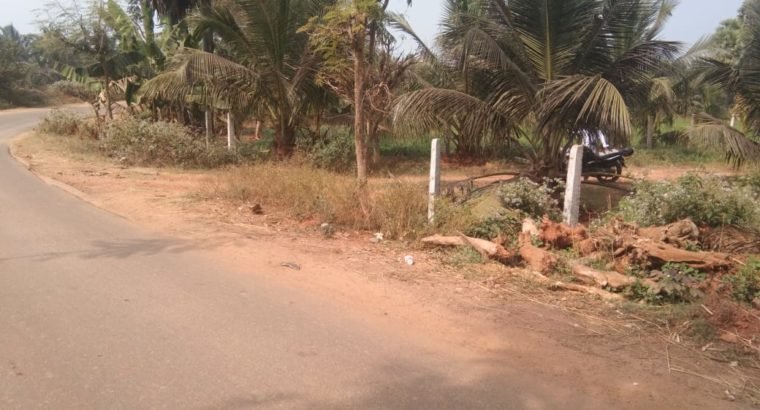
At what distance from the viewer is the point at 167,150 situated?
1482 cm

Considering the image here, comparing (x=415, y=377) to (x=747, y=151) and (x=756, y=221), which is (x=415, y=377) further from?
(x=747, y=151)

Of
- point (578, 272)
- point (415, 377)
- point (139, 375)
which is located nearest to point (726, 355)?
point (578, 272)

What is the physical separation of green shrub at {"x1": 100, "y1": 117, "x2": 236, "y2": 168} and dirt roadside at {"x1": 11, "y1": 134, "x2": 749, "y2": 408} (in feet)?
21.9

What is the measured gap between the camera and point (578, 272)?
5.41 metres

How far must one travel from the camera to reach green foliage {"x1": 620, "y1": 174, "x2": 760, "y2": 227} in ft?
22.0

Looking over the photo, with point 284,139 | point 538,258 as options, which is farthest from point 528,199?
point 284,139

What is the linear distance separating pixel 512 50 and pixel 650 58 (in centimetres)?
225

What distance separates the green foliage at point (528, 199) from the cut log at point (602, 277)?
2.37m

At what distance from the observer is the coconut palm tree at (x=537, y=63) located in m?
9.34

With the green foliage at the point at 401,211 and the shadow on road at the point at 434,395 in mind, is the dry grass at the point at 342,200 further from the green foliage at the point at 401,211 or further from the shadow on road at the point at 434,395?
the shadow on road at the point at 434,395

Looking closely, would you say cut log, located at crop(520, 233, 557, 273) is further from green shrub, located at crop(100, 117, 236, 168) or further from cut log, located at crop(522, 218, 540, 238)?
green shrub, located at crop(100, 117, 236, 168)

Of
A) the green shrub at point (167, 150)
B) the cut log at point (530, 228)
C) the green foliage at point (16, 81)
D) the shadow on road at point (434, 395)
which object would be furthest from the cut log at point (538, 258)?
the green foliage at point (16, 81)

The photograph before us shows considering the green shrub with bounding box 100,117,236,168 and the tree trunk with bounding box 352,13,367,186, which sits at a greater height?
the tree trunk with bounding box 352,13,367,186

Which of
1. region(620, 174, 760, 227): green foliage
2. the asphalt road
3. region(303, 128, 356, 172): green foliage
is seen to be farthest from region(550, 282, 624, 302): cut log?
region(303, 128, 356, 172): green foliage
